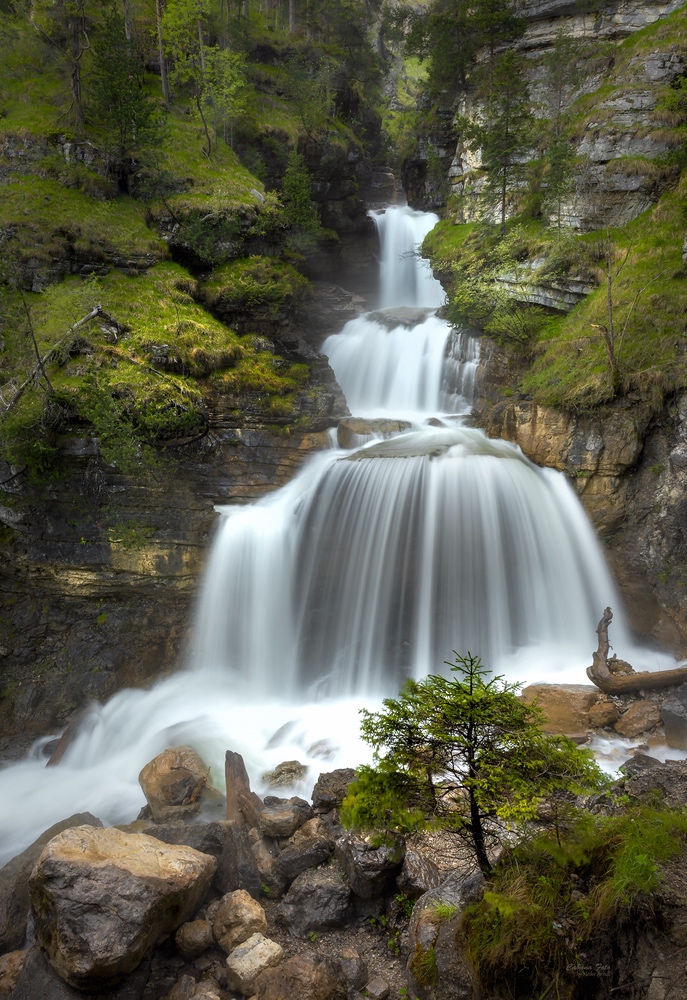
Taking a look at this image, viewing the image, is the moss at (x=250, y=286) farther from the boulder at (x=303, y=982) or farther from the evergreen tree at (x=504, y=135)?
the boulder at (x=303, y=982)

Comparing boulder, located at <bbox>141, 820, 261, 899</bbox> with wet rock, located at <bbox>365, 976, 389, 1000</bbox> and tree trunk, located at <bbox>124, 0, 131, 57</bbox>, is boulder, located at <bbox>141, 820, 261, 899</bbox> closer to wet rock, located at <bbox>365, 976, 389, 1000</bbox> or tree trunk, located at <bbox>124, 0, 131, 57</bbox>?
wet rock, located at <bbox>365, 976, 389, 1000</bbox>

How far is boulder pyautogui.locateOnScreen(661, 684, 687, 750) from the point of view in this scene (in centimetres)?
887

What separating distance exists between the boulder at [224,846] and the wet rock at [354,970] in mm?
1585

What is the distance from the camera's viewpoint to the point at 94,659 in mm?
12672

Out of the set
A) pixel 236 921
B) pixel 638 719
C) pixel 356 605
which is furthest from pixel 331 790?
pixel 638 719

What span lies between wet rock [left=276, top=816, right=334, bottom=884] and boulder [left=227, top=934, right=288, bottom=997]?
0.84 m

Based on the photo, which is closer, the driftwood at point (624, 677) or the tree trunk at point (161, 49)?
the driftwood at point (624, 677)

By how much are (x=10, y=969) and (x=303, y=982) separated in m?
3.66

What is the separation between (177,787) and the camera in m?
→ 8.76

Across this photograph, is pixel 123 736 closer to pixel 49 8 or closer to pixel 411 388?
pixel 411 388

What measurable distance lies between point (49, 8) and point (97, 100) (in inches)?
271

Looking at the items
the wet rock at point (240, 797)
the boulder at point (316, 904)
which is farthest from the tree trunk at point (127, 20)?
the boulder at point (316, 904)

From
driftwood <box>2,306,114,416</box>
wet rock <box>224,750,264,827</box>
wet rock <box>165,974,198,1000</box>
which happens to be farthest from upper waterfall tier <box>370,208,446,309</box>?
wet rock <box>165,974,198,1000</box>

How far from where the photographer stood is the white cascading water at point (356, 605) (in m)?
11.3
